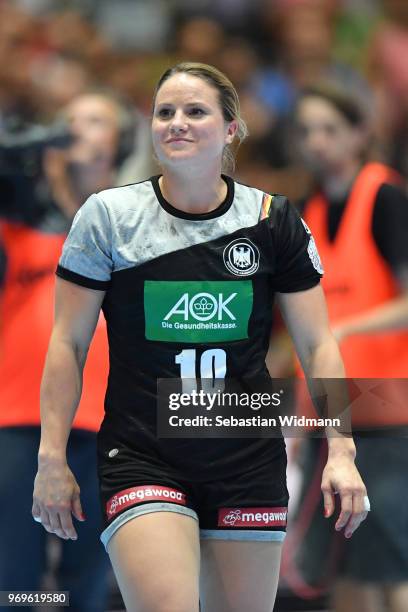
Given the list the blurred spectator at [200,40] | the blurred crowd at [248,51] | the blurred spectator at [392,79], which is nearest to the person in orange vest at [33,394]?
the blurred crowd at [248,51]

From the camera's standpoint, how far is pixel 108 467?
3033mm

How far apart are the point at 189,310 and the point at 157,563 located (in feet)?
2.11

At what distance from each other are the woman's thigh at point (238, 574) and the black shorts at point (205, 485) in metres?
0.03

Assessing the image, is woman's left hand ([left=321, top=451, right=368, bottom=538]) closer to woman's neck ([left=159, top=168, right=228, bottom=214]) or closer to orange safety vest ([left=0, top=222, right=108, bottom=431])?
woman's neck ([left=159, top=168, right=228, bottom=214])

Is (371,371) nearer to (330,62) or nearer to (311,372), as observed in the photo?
(311,372)

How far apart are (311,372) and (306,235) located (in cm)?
37

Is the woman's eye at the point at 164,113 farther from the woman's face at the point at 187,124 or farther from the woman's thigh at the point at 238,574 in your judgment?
the woman's thigh at the point at 238,574

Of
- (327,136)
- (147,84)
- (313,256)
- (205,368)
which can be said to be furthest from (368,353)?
(147,84)

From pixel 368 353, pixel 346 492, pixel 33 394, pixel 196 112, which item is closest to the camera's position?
pixel 346 492

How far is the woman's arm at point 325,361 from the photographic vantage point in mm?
3023

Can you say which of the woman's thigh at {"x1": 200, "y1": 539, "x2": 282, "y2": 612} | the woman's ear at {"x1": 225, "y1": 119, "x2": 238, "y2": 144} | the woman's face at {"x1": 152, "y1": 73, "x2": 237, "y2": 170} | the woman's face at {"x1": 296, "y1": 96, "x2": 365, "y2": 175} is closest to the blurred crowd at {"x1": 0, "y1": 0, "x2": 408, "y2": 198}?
the woman's face at {"x1": 296, "y1": 96, "x2": 365, "y2": 175}

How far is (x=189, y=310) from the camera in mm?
3029

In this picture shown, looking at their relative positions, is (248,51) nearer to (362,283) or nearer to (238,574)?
(362,283)

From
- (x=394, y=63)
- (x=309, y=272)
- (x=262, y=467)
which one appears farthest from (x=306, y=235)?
(x=394, y=63)
